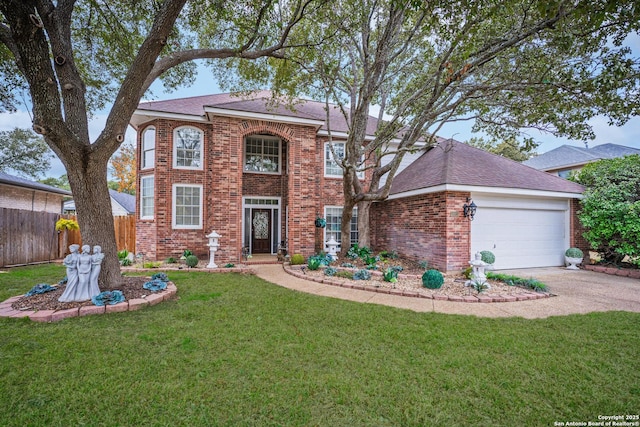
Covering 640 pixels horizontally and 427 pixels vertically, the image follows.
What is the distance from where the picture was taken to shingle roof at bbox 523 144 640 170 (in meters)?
18.6

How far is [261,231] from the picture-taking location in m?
12.1

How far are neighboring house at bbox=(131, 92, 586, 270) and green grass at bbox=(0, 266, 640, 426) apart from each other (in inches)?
178

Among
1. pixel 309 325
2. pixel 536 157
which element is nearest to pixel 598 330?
pixel 309 325

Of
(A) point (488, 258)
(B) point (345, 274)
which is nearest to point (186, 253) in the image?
(B) point (345, 274)

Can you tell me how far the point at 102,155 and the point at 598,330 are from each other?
8402 millimetres

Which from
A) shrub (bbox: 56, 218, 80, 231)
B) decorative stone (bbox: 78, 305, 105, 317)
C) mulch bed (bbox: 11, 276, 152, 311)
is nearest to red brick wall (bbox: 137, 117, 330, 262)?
shrub (bbox: 56, 218, 80, 231)

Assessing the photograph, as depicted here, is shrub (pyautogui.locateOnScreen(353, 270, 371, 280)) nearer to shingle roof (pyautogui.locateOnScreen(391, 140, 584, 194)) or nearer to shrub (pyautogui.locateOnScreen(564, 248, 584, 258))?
shingle roof (pyautogui.locateOnScreen(391, 140, 584, 194))

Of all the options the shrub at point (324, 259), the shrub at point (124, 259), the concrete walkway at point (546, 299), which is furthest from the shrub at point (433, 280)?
the shrub at point (124, 259)

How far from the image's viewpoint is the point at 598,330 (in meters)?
4.06

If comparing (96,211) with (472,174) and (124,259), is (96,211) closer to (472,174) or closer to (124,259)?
(124,259)

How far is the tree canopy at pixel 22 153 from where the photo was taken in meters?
21.7

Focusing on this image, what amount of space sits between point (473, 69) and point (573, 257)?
7141 mm

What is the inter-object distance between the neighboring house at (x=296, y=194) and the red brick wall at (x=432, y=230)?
33 millimetres

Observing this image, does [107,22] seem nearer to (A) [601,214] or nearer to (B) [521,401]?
(B) [521,401]
